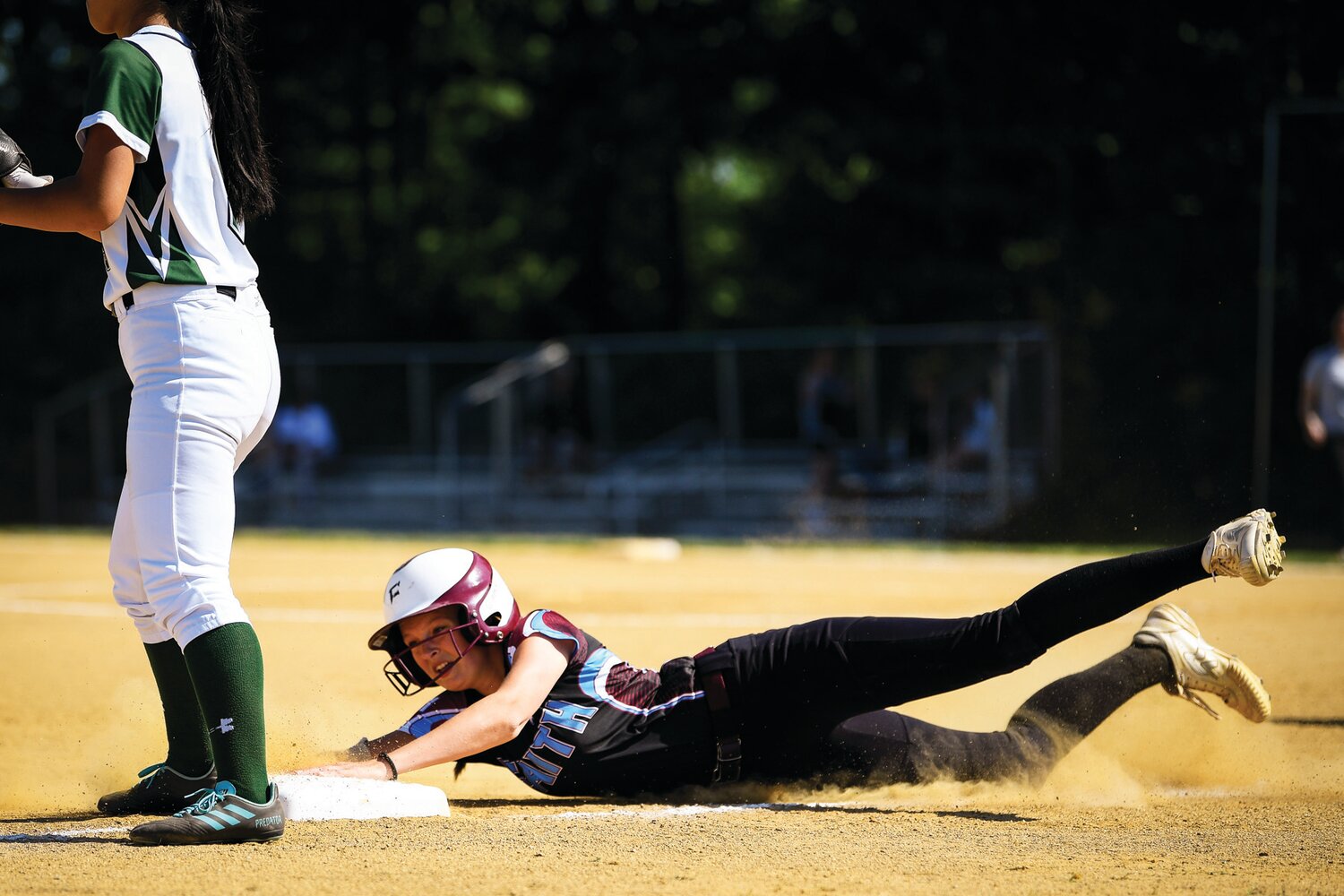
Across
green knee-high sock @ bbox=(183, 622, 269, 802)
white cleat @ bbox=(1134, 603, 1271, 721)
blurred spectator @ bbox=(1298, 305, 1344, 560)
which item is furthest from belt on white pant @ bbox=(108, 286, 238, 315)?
blurred spectator @ bbox=(1298, 305, 1344, 560)

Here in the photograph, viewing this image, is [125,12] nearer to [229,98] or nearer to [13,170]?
[229,98]

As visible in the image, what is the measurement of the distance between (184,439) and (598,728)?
62.4 inches

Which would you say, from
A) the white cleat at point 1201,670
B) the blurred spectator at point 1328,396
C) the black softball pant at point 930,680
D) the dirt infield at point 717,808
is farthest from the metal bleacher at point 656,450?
the black softball pant at point 930,680

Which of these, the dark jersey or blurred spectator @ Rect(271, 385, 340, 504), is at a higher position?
the dark jersey

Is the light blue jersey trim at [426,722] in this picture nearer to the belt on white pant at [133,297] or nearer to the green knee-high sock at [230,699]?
the green knee-high sock at [230,699]

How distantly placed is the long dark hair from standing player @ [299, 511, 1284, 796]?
1.17 m

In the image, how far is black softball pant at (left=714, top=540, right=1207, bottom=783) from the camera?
13.8ft

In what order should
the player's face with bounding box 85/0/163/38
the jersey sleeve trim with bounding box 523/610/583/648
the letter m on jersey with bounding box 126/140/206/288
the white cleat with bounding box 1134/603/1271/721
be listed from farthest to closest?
the white cleat with bounding box 1134/603/1271/721, the jersey sleeve trim with bounding box 523/610/583/648, the player's face with bounding box 85/0/163/38, the letter m on jersey with bounding box 126/140/206/288

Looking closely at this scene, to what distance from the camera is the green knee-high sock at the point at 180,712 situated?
4.10 m

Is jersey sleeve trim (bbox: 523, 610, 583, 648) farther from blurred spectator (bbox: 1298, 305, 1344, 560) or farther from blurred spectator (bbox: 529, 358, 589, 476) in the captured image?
blurred spectator (bbox: 529, 358, 589, 476)

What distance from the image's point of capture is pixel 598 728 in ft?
14.7

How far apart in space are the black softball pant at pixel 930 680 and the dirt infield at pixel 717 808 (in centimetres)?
16

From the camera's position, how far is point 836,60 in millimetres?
24359

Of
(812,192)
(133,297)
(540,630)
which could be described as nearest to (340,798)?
(540,630)
